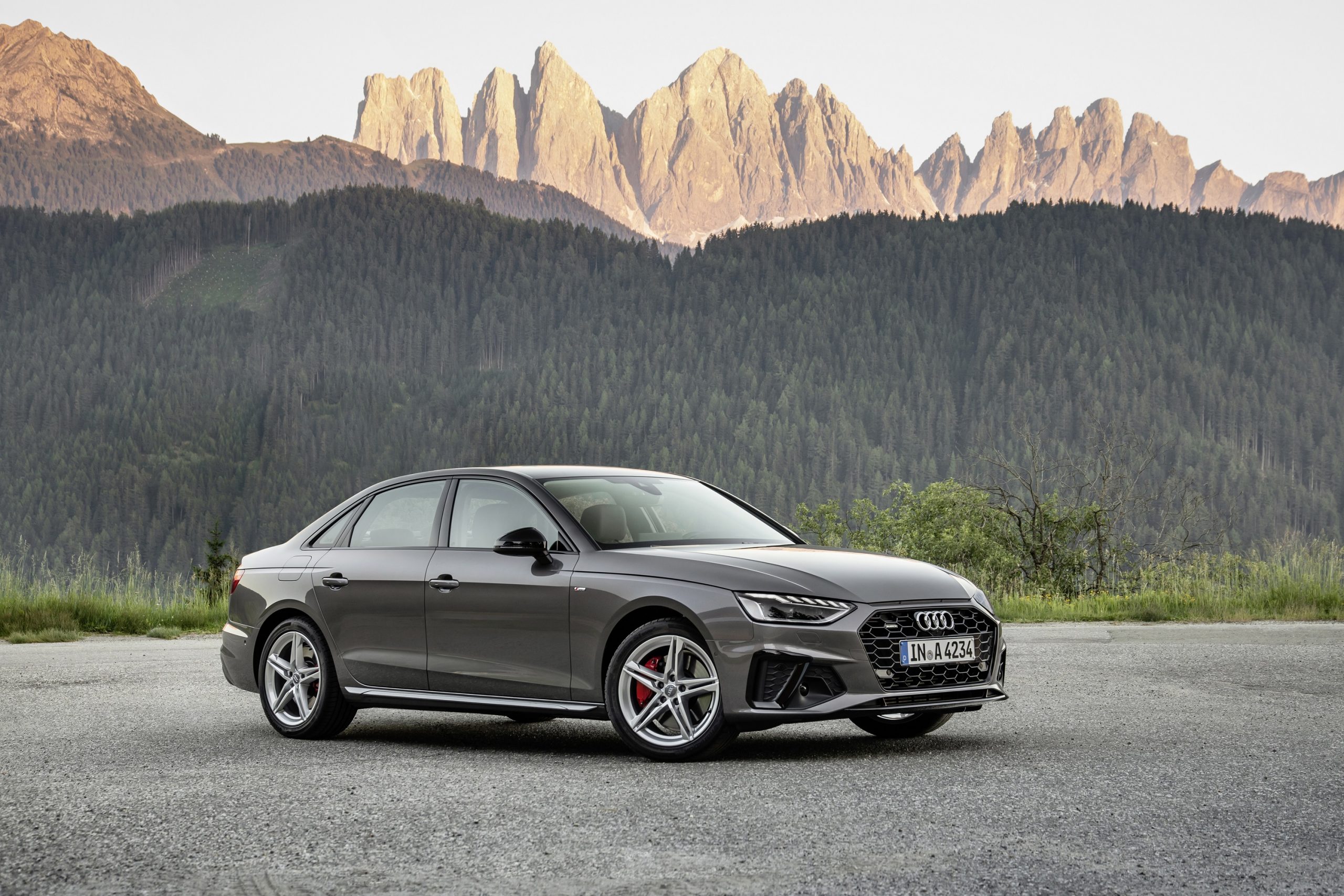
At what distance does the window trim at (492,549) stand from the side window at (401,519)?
8cm

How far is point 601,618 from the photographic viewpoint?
718 centimetres

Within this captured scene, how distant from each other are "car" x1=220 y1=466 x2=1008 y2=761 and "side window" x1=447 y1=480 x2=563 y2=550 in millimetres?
11

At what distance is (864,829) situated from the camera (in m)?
5.22

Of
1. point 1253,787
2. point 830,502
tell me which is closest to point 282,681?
point 1253,787

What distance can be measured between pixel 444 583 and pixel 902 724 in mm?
2585

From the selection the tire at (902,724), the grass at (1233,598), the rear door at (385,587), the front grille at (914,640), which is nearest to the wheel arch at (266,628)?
the rear door at (385,587)

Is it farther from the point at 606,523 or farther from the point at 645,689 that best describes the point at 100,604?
the point at 645,689

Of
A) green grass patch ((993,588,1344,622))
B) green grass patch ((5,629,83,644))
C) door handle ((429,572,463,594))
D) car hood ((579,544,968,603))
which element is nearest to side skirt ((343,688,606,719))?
door handle ((429,572,463,594))

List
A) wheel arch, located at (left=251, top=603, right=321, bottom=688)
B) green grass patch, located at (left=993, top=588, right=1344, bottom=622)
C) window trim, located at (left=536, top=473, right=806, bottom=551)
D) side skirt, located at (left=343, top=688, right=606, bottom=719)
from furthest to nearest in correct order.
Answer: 1. green grass patch, located at (left=993, top=588, right=1344, bottom=622)
2. wheel arch, located at (left=251, top=603, right=321, bottom=688)
3. window trim, located at (left=536, top=473, right=806, bottom=551)
4. side skirt, located at (left=343, top=688, right=606, bottom=719)

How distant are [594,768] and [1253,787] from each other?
287 centimetres

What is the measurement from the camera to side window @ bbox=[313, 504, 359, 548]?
8680 mm

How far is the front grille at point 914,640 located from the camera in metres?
6.86

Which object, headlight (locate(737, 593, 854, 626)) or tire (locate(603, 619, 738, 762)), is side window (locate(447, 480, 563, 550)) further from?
headlight (locate(737, 593, 854, 626))

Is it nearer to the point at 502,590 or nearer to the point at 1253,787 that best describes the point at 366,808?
the point at 502,590
